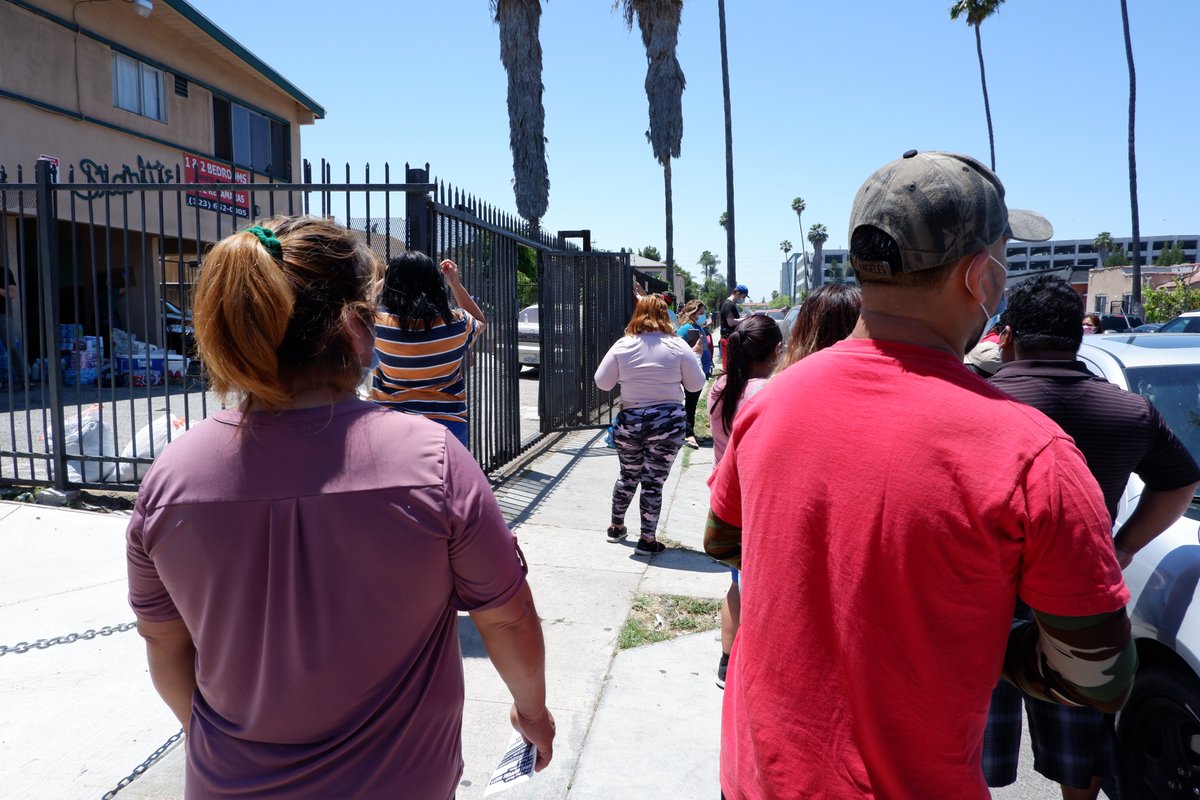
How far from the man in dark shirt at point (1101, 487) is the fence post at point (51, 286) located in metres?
6.60

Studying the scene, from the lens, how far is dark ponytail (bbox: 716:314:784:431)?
4.11 metres

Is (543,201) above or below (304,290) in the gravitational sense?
above

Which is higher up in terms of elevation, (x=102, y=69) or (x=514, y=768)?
(x=102, y=69)

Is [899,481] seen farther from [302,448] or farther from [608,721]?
[608,721]

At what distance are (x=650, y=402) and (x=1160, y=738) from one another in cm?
381

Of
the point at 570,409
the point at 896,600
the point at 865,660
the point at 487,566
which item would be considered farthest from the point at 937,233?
the point at 570,409

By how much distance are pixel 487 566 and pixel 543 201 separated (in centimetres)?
2270

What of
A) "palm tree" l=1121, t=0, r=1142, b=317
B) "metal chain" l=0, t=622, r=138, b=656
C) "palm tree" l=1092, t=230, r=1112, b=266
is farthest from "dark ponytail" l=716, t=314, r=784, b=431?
"palm tree" l=1092, t=230, r=1112, b=266

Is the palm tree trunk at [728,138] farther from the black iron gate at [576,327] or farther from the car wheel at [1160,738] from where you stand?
the car wheel at [1160,738]

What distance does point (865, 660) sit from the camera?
4.43ft

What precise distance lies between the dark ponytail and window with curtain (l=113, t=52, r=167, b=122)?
49.5ft

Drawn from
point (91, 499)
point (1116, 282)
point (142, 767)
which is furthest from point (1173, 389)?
point (1116, 282)

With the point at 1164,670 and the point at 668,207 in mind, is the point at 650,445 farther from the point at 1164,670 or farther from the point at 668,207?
the point at 668,207

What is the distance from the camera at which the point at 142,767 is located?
3232 millimetres
